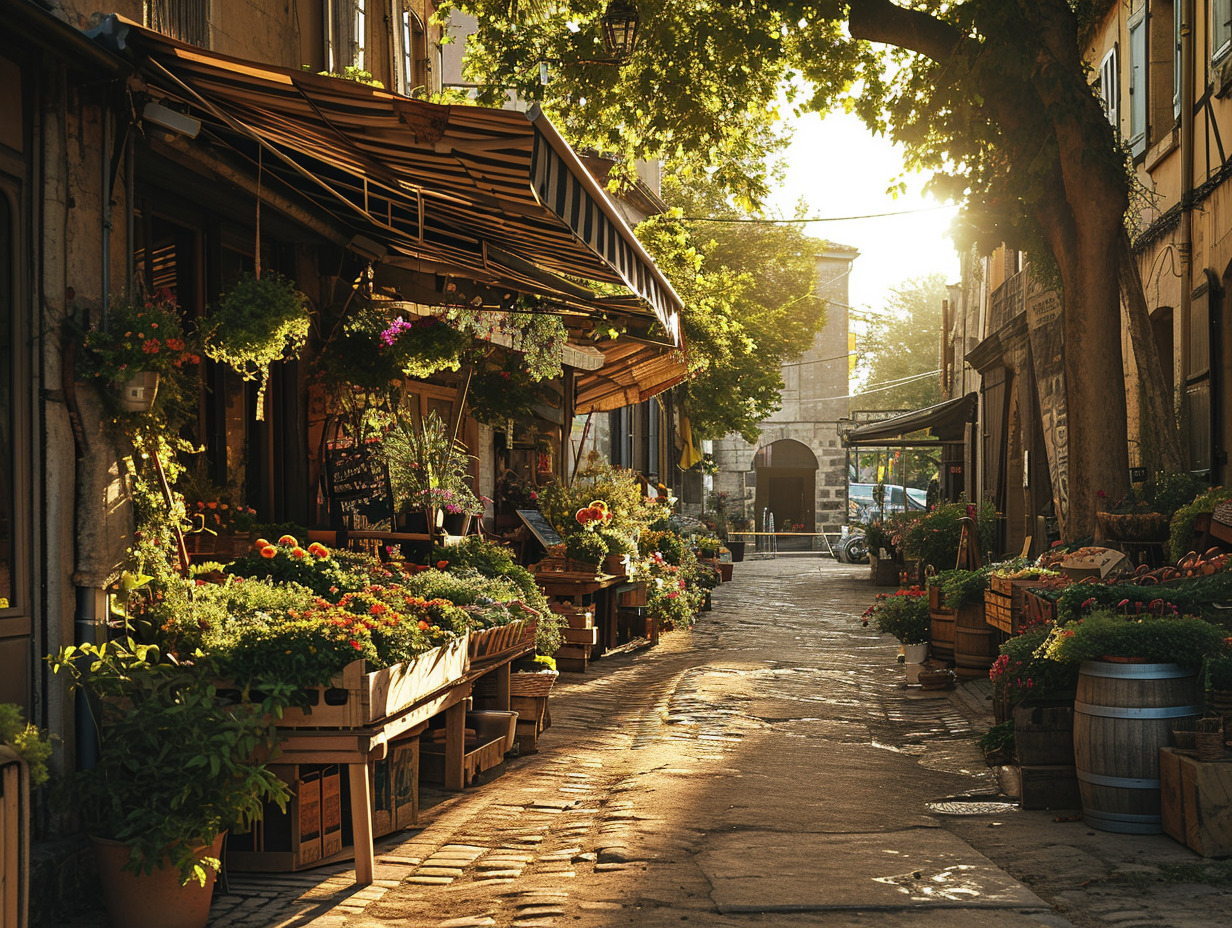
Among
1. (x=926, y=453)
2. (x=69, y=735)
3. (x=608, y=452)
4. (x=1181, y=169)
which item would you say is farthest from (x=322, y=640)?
(x=926, y=453)

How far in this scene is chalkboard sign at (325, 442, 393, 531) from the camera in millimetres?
8664

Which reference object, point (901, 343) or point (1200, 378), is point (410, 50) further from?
point (901, 343)

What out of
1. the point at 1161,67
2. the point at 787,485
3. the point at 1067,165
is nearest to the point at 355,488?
the point at 1067,165

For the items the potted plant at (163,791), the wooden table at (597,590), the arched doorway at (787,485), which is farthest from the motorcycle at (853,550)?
the potted plant at (163,791)

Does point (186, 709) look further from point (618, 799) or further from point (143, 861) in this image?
point (618, 799)

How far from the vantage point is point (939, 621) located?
37.1 feet

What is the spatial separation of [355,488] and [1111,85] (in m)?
8.94

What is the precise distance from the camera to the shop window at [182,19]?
5.85 metres

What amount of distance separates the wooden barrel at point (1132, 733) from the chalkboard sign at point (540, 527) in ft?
23.4

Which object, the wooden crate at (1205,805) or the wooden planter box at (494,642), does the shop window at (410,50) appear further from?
the wooden crate at (1205,805)

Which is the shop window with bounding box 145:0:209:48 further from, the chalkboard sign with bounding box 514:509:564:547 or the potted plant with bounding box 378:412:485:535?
the chalkboard sign with bounding box 514:509:564:547

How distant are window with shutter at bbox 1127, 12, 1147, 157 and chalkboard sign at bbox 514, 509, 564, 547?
265 inches

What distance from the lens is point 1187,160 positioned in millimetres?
10008

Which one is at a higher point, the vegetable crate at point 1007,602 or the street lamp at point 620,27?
the street lamp at point 620,27
